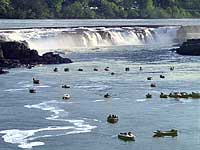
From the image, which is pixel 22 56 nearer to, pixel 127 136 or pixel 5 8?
pixel 127 136

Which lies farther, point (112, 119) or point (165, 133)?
point (112, 119)

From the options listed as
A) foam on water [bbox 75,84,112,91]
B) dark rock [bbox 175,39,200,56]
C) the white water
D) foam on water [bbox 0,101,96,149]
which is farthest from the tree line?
foam on water [bbox 0,101,96,149]

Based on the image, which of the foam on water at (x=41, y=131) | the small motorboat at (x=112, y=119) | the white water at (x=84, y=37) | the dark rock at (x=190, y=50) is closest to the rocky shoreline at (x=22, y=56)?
the white water at (x=84, y=37)

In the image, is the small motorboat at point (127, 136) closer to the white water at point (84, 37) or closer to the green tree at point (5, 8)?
the white water at point (84, 37)

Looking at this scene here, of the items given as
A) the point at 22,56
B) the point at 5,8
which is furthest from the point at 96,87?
the point at 5,8

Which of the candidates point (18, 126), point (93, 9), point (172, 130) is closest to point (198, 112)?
point (172, 130)

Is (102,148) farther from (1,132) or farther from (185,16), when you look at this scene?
(185,16)
